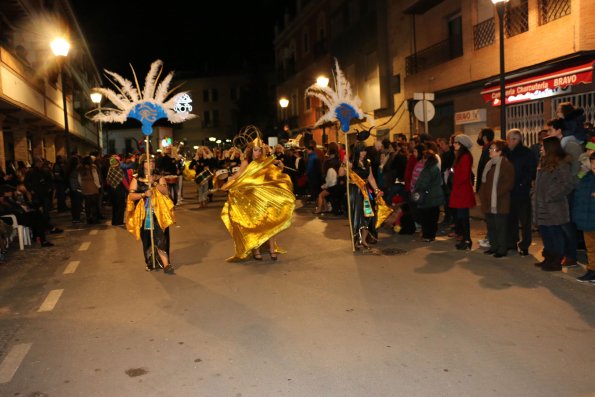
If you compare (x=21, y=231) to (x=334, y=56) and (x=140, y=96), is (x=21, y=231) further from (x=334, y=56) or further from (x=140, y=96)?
(x=334, y=56)

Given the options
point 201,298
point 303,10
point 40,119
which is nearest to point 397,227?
point 201,298

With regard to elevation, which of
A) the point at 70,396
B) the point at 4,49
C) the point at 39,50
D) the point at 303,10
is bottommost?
the point at 70,396

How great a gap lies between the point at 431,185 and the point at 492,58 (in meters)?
8.20

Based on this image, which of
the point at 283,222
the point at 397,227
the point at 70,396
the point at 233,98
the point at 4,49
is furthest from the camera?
the point at 233,98

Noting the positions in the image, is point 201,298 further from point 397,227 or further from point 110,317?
point 397,227

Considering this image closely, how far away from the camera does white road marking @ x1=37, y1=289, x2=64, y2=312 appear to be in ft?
21.8

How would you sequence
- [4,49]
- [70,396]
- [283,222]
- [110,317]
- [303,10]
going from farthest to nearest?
[303,10] → [4,49] → [283,222] → [110,317] → [70,396]

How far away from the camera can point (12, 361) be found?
4.91 metres

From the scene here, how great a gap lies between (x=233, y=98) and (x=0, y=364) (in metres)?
78.0

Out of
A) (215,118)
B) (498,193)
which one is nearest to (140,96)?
(498,193)

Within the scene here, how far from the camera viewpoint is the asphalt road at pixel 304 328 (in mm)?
4234

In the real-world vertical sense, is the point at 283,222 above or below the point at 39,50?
below

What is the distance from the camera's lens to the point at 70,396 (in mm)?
4117

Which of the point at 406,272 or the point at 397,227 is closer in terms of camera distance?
the point at 406,272
